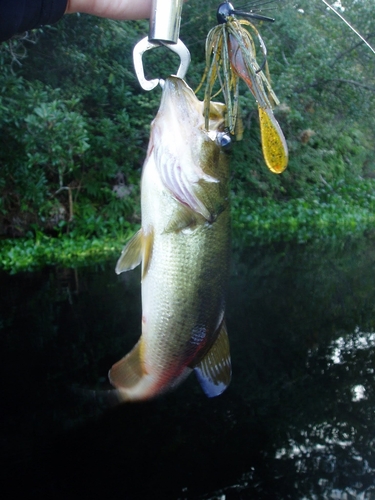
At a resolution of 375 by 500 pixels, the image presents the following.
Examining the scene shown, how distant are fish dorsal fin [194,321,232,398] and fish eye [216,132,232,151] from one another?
0.56m

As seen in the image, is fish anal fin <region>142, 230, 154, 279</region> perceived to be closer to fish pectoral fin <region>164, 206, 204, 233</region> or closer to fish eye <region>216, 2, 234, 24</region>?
fish pectoral fin <region>164, 206, 204, 233</region>

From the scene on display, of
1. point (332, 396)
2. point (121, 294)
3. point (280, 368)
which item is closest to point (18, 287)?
point (121, 294)

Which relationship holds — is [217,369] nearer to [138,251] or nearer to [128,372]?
[128,372]

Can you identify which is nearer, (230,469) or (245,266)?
(230,469)

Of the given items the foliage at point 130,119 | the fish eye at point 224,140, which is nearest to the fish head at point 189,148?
the fish eye at point 224,140

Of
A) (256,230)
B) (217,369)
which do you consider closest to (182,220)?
(217,369)

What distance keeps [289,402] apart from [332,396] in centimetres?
27

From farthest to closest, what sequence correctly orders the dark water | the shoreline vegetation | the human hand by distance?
the shoreline vegetation → the dark water → the human hand

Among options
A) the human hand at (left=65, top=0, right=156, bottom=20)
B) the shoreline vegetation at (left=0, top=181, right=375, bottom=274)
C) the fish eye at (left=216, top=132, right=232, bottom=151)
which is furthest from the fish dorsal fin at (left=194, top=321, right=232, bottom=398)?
the shoreline vegetation at (left=0, top=181, right=375, bottom=274)

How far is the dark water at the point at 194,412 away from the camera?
9.17 feet

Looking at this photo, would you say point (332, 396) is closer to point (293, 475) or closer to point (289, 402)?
point (289, 402)

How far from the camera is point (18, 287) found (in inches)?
231

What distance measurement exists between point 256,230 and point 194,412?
703 centimetres

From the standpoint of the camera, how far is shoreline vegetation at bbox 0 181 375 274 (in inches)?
297
